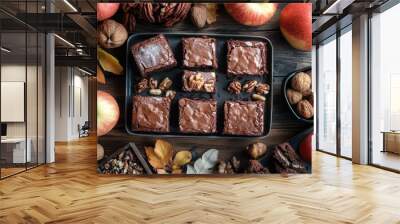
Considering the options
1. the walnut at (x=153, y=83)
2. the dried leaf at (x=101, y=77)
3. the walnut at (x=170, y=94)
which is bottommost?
the walnut at (x=170, y=94)

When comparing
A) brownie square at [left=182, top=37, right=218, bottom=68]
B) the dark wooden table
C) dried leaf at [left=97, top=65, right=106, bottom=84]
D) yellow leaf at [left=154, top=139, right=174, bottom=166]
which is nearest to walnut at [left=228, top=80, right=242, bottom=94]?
brownie square at [left=182, top=37, right=218, bottom=68]

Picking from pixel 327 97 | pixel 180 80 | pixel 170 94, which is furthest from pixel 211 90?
pixel 327 97

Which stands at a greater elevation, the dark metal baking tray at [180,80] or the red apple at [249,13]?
the red apple at [249,13]

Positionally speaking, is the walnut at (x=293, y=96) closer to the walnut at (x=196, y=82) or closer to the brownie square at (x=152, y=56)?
the walnut at (x=196, y=82)

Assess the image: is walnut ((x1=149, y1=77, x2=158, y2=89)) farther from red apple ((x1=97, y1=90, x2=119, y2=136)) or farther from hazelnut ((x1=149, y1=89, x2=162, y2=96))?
red apple ((x1=97, y1=90, x2=119, y2=136))

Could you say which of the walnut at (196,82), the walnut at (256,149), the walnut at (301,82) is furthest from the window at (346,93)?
the walnut at (196,82)

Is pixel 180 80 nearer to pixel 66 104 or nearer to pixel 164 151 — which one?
pixel 164 151
